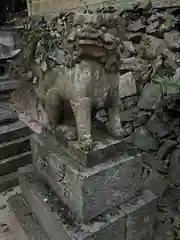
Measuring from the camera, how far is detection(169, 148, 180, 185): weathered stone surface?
1629mm

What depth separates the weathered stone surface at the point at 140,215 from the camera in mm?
1034

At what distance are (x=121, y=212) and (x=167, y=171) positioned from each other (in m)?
0.81

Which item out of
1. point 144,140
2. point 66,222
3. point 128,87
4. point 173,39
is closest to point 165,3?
→ point 173,39

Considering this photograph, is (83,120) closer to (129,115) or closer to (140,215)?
(140,215)

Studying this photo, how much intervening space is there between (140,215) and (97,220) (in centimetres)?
21

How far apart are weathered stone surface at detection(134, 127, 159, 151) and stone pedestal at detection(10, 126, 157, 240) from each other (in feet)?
2.50

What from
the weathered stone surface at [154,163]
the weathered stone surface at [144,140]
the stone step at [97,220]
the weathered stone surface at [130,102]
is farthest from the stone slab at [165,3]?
the stone step at [97,220]

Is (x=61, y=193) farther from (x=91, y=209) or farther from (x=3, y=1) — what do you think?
(x=3, y=1)

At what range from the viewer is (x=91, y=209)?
3.11 ft

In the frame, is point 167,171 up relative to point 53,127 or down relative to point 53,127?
down

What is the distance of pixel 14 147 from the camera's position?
5.80 ft

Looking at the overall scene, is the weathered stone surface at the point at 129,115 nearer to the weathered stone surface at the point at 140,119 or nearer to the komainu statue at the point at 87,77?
the weathered stone surface at the point at 140,119

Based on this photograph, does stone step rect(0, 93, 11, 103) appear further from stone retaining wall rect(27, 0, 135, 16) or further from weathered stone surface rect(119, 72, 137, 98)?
weathered stone surface rect(119, 72, 137, 98)

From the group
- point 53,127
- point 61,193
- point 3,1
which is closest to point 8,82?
point 3,1
